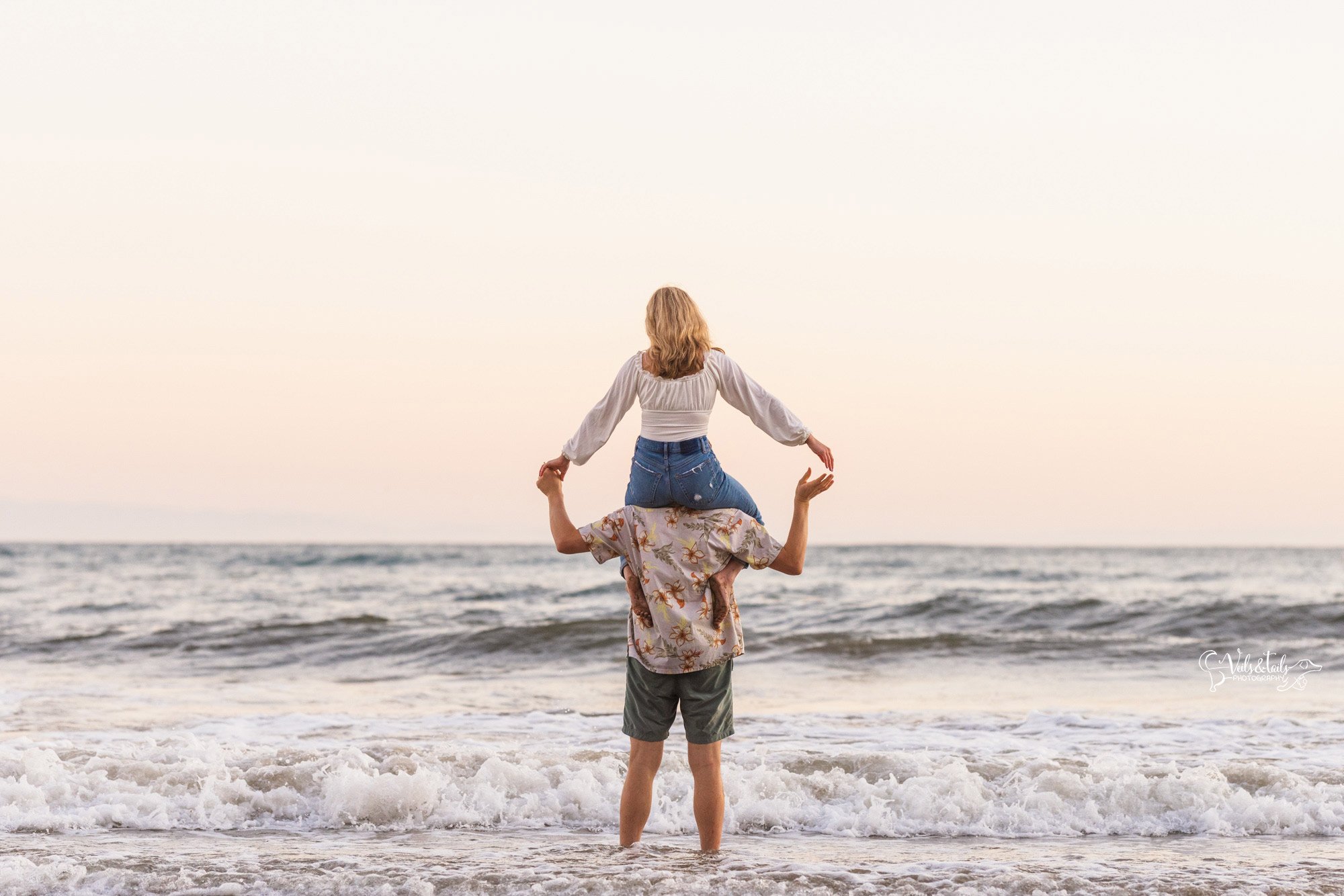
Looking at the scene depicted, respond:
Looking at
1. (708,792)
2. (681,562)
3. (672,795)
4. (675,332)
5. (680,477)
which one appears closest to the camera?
(675,332)

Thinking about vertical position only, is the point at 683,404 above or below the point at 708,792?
above

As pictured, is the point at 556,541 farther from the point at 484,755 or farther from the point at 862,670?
the point at 862,670

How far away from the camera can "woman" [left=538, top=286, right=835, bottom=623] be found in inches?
155

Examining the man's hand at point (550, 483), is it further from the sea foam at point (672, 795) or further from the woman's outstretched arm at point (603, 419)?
the sea foam at point (672, 795)

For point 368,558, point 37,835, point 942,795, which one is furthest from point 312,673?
point 368,558

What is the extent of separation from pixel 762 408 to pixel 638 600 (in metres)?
0.89

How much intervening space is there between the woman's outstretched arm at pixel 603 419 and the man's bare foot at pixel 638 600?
47 cm

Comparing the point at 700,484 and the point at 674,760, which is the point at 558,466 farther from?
the point at 674,760

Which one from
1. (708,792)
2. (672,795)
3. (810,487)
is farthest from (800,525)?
(672,795)

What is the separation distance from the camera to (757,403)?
400cm

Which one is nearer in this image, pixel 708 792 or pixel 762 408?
pixel 762 408

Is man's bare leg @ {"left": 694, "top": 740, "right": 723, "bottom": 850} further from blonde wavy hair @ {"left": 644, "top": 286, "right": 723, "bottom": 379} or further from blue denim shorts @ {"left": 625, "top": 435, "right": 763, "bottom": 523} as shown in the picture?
blonde wavy hair @ {"left": 644, "top": 286, "right": 723, "bottom": 379}

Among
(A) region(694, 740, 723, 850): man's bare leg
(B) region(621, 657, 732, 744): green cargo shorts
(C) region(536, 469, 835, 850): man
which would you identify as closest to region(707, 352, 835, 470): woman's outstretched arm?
(C) region(536, 469, 835, 850): man

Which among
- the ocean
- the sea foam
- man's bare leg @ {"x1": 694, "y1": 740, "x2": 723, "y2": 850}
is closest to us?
man's bare leg @ {"x1": 694, "y1": 740, "x2": 723, "y2": 850}
